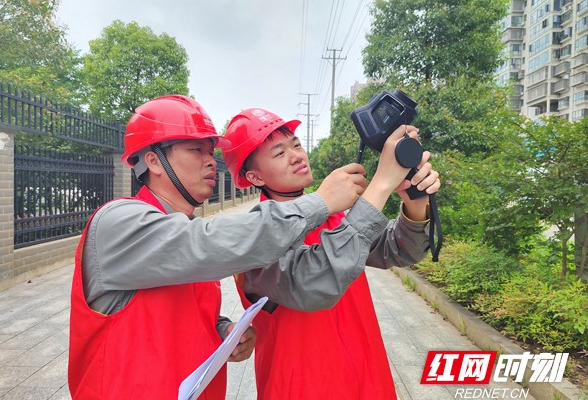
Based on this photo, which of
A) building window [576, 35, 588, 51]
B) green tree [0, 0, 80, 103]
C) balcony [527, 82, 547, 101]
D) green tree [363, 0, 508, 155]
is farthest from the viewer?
balcony [527, 82, 547, 101]

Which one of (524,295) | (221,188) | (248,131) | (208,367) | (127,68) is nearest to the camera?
(208,367)

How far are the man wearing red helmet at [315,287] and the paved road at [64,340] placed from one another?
7.00 ft

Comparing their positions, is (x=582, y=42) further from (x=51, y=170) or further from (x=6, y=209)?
(x=6, y=209)

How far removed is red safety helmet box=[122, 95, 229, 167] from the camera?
4.49 ft

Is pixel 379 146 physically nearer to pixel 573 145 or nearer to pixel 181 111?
pixel 181 111

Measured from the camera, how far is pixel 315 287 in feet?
3.48

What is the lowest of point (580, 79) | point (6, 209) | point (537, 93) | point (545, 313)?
point (545, 313)

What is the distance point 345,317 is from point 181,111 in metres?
0.90

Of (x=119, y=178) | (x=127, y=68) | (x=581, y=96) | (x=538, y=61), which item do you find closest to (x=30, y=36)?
(x=119, y=178)

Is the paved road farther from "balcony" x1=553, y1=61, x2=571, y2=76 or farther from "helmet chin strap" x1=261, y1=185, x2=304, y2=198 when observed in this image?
"balcony" x1=553, y1=61, x2=571, y2=76

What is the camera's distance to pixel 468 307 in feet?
15.7

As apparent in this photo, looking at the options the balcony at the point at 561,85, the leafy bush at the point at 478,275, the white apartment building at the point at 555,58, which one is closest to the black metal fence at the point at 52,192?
the leafy bush at the point at 478,275

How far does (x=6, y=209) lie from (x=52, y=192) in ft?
4.48

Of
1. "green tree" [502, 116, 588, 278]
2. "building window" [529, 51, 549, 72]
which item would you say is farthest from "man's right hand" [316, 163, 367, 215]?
"building window" [529, 51, 549, 72]
